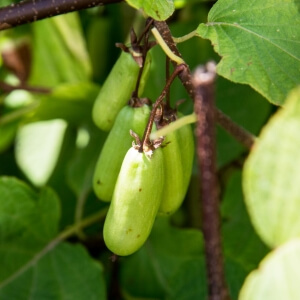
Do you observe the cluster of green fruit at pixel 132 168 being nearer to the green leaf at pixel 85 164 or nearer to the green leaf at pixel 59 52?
the green leaf at pixel 85 164

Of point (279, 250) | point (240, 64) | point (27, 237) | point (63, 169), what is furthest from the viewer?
point (63, 169)

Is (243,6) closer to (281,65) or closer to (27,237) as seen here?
(281,65)

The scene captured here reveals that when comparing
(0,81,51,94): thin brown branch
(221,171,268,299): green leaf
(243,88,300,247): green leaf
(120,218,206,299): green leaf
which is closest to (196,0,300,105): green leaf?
(243,88,300,247): green leaf

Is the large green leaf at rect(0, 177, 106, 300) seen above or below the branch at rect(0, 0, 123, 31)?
below

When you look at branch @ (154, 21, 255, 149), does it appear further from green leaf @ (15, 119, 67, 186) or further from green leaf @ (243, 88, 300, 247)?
green leaf @ (15, 119, 67, 186)

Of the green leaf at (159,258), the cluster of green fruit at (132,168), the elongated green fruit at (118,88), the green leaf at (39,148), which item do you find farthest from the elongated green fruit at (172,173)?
the green leaf at (39,148)

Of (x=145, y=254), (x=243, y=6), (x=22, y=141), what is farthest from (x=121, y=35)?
(x=243, y=6)
